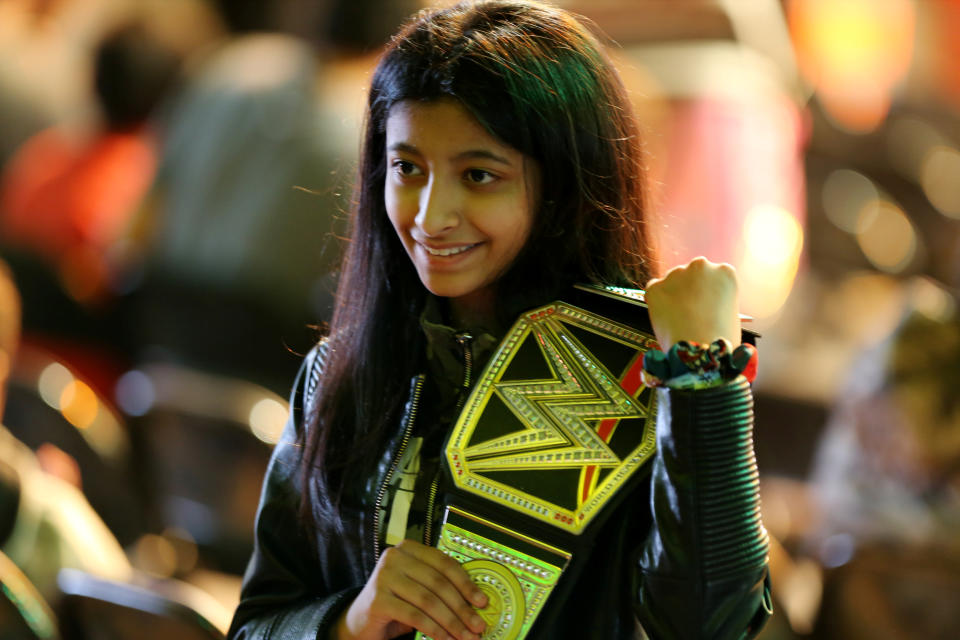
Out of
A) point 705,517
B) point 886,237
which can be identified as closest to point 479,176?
point 705,517

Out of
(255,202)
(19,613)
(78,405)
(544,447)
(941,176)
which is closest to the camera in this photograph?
(544,447)

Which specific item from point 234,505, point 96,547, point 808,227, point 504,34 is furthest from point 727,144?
point 504,34

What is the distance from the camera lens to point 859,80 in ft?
11.1

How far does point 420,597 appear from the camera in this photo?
86 centimetres

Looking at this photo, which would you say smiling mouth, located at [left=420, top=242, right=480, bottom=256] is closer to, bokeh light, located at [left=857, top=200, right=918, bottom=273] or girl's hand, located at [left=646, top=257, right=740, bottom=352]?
girl's hand, located at [left=646, top=257, right=740, bottom=352]

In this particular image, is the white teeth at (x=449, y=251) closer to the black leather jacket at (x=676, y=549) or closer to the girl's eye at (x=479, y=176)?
the girl's eye at (x=479, y=176)

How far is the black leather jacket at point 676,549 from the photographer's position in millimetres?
785

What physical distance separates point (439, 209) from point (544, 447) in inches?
8.0

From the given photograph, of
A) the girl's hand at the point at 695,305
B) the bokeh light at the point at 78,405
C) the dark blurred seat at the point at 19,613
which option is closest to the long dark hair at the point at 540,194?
the girl's hand at the point at 695,305

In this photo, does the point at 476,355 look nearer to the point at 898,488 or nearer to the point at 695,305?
the point at 695,305

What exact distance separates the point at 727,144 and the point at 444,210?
2020 mm

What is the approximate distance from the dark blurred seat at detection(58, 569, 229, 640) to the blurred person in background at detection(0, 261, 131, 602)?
157 millimetres

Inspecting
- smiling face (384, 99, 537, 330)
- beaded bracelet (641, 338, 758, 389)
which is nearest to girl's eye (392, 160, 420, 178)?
smiling face (384, 99, 537, 330)

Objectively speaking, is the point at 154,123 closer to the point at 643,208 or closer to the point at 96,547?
the point at 96,547
